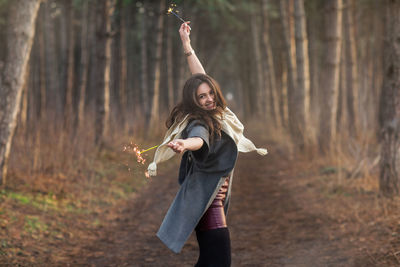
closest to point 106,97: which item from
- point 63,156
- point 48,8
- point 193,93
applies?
point 63,156

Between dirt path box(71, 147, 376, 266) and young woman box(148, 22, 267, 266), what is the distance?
65.7 inches

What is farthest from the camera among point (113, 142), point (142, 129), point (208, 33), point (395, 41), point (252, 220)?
point (208, 33)

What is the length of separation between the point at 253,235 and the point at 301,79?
6641 mm

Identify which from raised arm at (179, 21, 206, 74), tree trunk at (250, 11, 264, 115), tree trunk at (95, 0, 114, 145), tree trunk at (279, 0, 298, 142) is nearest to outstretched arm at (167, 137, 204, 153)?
raised arm at (179, 21, 206, 74)

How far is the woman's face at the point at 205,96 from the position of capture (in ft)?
10.4

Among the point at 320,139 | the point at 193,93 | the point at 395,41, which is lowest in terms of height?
the point at 320,139

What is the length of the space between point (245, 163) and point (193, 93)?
9.32m

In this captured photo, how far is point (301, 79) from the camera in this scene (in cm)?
1148

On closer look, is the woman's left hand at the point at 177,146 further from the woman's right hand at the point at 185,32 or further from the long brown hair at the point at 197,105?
the woman's right hand at the point at 185,32

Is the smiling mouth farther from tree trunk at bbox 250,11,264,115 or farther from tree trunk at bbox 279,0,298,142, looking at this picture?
tree trunk at bbox 250,11,264,115

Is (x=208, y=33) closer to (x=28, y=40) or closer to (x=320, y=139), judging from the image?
(x=320, y=139)

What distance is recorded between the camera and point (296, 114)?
11.5 meters

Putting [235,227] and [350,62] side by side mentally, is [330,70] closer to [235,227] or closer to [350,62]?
[350,62]

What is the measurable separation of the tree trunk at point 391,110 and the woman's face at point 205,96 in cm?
358
